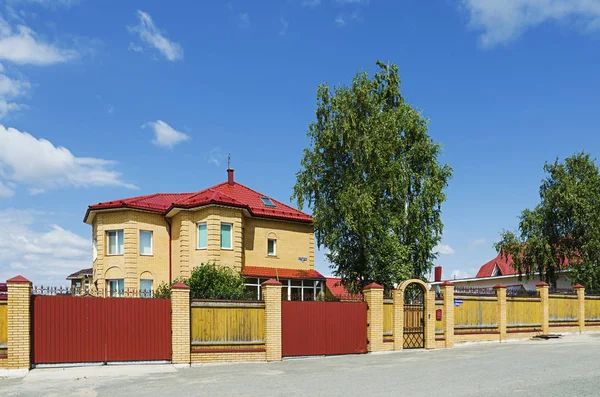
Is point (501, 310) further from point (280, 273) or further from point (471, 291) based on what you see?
point (280, 273)

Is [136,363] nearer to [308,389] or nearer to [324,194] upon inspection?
[308,389]

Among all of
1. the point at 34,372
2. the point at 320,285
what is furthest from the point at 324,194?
the point at 34,372

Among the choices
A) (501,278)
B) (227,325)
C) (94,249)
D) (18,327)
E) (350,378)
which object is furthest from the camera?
(501,278)

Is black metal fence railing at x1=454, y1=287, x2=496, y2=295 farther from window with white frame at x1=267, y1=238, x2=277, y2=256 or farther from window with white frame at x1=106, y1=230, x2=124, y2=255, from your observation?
window with white frame at x1=106, y1=230, x2=124, y2=255

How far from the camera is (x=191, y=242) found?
103 feet

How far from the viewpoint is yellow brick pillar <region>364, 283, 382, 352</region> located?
22.4m

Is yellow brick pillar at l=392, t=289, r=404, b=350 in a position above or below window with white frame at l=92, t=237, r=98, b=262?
below

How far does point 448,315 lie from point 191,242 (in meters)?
13.6

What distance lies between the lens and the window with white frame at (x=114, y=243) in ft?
105

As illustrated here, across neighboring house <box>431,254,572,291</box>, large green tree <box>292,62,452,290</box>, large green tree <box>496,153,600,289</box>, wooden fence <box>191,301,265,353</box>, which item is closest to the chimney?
neighboring house <box>431,254,572,291</box>

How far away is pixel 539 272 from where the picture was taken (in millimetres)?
43312

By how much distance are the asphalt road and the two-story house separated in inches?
472

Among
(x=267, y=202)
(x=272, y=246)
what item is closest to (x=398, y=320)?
(x=272, y=246)

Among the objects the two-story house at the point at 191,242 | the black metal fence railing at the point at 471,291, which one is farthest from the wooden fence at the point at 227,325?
the two-story house at the point at 191,242
